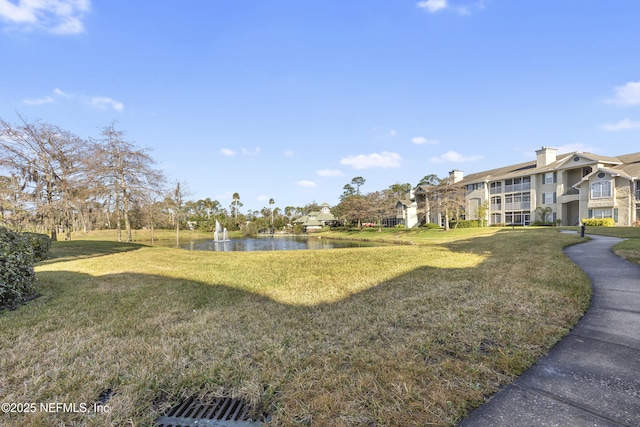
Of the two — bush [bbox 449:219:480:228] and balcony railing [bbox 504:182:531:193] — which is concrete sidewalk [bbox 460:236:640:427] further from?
bush [bbox 449:219:480:228]

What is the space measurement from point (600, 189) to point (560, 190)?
4.15m

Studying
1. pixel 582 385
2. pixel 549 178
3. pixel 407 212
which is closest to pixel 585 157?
pixel 549 178

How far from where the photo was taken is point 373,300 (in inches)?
183

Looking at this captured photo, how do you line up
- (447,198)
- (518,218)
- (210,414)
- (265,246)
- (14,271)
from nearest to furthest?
(210,414) < (14,271) < (265,246) < (447,198) < (518,218)

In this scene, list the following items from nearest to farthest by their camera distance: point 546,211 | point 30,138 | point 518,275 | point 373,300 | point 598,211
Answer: point 373,300 < point 518,275 < point 30,138 < point 598,211 < point 546,211

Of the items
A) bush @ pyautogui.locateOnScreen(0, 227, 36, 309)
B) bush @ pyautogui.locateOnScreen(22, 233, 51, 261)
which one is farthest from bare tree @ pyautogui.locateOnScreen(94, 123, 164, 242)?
bush @ pyautogui.locateOnScreen(0, 227, 36, 309)

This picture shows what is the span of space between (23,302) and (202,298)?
104 inches

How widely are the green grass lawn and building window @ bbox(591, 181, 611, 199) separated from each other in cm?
2563

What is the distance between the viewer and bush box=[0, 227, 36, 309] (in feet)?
13.9

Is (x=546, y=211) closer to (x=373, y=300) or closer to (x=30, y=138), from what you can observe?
(x=373, y=300)

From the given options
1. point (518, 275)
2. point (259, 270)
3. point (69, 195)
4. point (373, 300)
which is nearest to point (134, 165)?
point (69, 195)

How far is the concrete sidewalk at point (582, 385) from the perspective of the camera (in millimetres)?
1805

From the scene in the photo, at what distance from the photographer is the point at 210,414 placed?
6.73 ft

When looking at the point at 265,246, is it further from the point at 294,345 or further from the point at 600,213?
the point at 600,213
